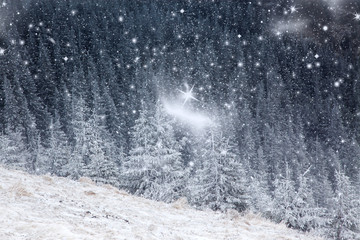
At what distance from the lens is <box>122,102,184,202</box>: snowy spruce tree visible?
2191cm

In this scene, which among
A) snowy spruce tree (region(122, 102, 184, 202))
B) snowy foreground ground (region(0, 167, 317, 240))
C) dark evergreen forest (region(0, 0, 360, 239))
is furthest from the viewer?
dark evergreen forest (region(0, 0, 360, 239))

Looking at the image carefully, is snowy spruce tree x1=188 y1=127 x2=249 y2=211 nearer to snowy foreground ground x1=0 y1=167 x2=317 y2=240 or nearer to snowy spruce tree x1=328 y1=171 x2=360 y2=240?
snowy foreground ground x1=0 y1=167 x2=317 y2=240

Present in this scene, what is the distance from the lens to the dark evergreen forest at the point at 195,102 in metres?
23.2

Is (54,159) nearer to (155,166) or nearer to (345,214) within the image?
(155,166)

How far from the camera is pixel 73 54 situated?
305 feet

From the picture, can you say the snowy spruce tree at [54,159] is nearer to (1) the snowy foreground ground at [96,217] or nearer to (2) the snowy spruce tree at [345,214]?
(1) the snowy foreground ground at [96,217]

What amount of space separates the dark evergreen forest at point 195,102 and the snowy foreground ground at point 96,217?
20.4ft

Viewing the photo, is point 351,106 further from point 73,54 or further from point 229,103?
point 73,54

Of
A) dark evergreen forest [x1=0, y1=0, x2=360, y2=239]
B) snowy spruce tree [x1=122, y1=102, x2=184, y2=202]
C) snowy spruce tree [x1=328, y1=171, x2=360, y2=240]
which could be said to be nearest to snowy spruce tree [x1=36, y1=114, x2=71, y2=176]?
dark evergreen forest [x1=0, y1=0, x2=360, y2=239]

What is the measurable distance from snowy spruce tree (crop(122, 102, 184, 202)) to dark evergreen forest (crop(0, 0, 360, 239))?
0.10 meters

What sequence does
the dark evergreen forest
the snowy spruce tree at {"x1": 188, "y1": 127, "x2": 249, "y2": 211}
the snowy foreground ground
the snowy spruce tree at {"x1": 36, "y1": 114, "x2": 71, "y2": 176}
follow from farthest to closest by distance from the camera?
1. the snowy spruce tree at {"x1": 36, "y1": 114, "x2": 71, "y2": 176}
2. the dark evergreen forest
3. the snowy spruce tree at {"x1": 188, "y1": 127, "x2": 249, "y2": 211}
4. the snowy foreground ground

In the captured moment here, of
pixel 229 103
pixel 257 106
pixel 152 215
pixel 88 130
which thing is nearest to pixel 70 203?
pixel 152 215

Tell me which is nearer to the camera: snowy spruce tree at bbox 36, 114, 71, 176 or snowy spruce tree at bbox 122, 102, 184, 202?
snowy spruce tree at bbox 122, 102, 184, 202

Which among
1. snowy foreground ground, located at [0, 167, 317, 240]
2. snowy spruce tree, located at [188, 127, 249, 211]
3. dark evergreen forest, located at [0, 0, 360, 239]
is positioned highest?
dark evergreen forest, located at [0, 0, 360, 239]
